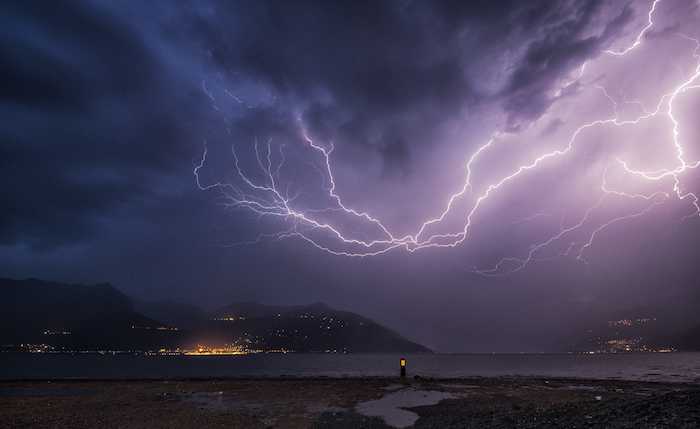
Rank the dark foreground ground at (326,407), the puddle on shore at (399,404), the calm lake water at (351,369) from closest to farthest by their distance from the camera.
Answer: the dark foreground ground at (326,407) → the puddle on shore at (399,404) → the calm lake water at (351,369)

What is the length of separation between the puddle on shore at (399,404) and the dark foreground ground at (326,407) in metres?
0.07

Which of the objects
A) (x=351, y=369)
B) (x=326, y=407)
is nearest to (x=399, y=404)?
(x=326, y=407)

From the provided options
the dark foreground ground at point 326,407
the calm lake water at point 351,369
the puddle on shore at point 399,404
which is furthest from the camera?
the calm lake water at point 351,369

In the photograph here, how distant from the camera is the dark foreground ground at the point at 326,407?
15578mm

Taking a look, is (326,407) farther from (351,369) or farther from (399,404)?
(351,369)

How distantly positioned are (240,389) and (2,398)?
1471cm

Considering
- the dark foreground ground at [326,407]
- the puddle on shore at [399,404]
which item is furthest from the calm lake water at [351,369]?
the puddle on shore at [399,404]

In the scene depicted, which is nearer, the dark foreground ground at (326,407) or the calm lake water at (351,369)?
the dark foreground ground at (326,407)

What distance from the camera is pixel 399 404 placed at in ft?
81.1

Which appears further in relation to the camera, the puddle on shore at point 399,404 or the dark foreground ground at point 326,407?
the puddle on shore at point 399,404

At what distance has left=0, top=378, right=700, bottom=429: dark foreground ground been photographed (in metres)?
15.6

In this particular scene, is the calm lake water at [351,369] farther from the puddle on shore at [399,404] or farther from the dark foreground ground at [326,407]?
the puddle on shore at [399,404]

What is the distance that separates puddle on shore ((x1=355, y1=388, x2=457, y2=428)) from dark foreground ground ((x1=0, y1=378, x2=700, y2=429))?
7 centimetres

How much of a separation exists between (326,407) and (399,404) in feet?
13.9
